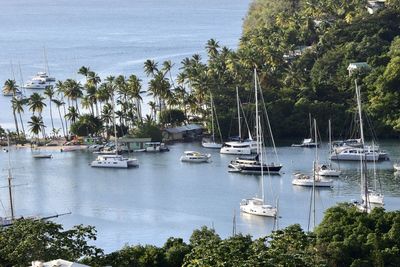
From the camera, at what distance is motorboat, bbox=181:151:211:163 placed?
74438 millimetres

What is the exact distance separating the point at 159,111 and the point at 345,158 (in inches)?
599

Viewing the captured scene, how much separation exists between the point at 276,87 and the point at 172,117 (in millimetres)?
7109

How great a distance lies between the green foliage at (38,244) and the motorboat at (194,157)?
3058cm

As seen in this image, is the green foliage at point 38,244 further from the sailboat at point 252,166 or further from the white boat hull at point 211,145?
the white boat hull at point 211,145

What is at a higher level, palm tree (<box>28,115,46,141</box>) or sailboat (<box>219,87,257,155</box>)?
palm tree (<box>28,115,46,141</box>)

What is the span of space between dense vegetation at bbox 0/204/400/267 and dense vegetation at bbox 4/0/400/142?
29680mm

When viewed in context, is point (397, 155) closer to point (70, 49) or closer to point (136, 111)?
point (136, 111)

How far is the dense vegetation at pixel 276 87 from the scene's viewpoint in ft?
261

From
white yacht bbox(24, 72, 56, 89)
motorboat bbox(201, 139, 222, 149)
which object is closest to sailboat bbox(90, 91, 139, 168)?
motorboat bbox(201, 139, 222, 149)

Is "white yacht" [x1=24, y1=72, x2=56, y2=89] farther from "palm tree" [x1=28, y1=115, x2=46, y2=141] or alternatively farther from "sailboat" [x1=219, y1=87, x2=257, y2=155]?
"sailboat" [x1=219, y1=87, x2=257, y2=155]

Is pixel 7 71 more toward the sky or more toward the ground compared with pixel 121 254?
more toward the sky

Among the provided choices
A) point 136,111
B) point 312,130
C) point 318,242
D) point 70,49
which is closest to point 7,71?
point 70,49

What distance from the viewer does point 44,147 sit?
80625mm

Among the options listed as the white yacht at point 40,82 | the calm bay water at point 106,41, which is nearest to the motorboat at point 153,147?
the calm bay water at point 106,41
